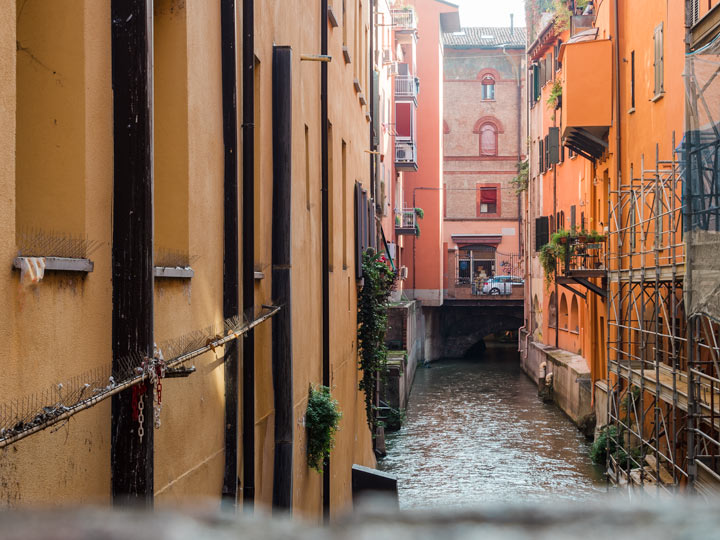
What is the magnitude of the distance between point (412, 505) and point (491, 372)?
2295 centimetres

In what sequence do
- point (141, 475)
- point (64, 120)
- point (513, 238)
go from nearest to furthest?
point (64, 120)
point (141, 475)
point (513, 238)

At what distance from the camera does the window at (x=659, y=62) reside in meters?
Answer: 17.0

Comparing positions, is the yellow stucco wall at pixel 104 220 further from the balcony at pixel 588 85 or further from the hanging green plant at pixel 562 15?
the hanging green plant at pixel 562 15

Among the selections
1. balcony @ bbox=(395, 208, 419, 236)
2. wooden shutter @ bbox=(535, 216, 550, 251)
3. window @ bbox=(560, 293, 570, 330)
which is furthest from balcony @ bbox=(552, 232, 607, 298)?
balcony @ bbox=(395, 208, 419, 236)

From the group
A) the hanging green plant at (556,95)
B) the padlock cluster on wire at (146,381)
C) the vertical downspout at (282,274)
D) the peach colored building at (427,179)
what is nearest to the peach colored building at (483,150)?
the peach colored building at (427,179)

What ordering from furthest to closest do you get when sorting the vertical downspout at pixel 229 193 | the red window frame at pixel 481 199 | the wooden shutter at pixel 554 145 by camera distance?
the red window frame at pixel 481 199 < the wooden shutter at pixel 554 145 < the vertical downspout at pixel 229 193

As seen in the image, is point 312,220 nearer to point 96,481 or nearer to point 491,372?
point 96,481

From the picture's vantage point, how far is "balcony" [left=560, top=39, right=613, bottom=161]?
21.1m

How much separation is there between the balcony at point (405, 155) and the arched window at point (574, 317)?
11438 millimetres

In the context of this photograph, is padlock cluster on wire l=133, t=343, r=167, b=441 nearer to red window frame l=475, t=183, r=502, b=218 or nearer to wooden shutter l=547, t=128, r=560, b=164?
wooden shutter l=547, t=128, r=560, b=164

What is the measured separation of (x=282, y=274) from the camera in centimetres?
796

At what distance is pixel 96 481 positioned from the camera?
375 centimetres

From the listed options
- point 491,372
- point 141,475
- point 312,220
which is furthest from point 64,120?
point 491,372

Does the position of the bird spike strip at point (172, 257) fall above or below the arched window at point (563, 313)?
above
